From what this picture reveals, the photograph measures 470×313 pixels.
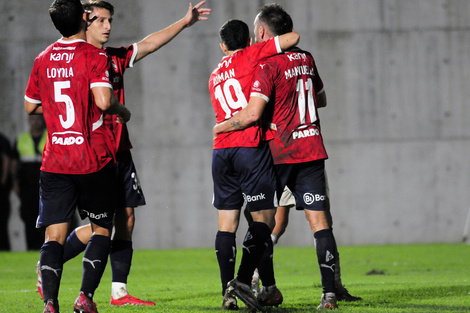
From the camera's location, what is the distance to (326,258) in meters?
3.34

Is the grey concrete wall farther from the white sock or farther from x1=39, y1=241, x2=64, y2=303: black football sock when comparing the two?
x1=39, y1=241, x2=64, y2=303: black football sock

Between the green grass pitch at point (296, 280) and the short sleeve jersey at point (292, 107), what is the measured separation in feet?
2.66

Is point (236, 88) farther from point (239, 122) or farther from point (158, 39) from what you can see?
point (158, 39)

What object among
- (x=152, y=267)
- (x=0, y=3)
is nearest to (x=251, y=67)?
(x=152, y=267)

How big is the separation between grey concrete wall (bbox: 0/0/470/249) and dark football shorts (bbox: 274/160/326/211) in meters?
4.85

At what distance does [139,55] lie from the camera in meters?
3.73

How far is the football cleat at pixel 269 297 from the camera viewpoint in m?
3.43

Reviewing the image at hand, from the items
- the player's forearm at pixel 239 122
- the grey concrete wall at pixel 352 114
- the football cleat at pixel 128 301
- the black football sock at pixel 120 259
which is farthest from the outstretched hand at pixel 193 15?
the grey concrete wall at pixel 352 114

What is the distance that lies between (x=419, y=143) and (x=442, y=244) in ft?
4.20

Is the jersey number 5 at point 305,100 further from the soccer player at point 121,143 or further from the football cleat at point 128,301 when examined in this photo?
the football cleat at point 128,301

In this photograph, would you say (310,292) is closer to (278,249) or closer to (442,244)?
(278,249)

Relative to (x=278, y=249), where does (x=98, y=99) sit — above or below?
above

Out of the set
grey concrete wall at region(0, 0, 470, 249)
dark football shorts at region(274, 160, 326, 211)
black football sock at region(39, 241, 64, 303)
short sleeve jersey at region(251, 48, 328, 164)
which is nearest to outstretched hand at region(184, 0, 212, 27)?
short sleeve jersey at region(251, 48, 328, 164)

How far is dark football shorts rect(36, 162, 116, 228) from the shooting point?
2.97 m
